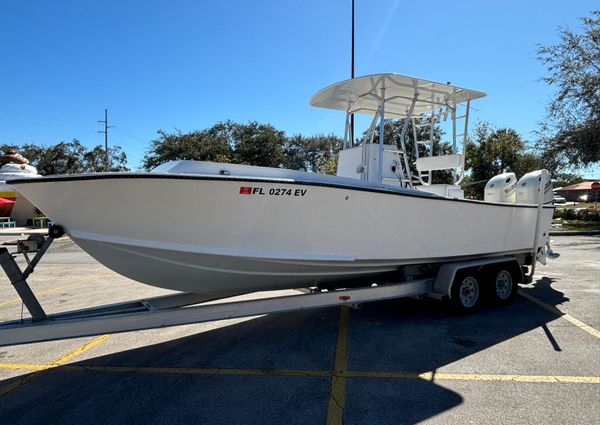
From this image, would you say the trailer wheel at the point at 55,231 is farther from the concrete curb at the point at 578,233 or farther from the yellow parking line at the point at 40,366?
the concrete curb at the point at 578,233

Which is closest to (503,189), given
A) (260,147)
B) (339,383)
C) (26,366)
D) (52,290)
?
(339,383)

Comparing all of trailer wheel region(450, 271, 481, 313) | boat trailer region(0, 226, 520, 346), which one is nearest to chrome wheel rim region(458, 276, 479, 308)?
trailer wheel region(450, 271, 481, 313)

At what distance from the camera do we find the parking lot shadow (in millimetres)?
3074

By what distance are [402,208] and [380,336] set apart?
1516 millimetres

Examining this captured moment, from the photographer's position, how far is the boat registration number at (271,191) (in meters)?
3.82

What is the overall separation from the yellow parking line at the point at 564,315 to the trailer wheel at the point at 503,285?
0.40 metres

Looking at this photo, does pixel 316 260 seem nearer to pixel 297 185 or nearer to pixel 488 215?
pixel 297 185

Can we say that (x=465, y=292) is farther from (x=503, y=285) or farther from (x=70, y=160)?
(x=70, y=160)

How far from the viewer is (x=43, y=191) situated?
347 cm

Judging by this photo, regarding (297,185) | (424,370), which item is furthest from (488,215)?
(297,185)

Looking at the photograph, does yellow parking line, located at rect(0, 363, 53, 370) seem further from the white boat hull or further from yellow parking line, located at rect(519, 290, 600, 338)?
yellow parking line, located at rect(519, 290, 600, 338)

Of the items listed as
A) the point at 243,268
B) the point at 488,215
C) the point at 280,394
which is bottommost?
the point at 280,394

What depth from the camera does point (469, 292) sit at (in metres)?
5.69

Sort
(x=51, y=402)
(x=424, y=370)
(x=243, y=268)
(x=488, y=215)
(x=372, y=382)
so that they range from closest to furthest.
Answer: (x=51, y=402) → (x=372, y=382) → (x=424, y=370) → (x=243, y=268) → (x=488, y=215)
